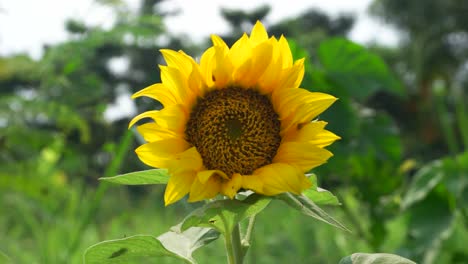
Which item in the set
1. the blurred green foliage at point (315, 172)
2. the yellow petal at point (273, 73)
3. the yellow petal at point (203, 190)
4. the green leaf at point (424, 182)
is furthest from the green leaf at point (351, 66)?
the yellow petal at point (203, 190)

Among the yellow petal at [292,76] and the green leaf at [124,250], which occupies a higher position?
the yellow petal at [292,76]

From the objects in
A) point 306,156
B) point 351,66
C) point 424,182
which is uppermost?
point 306,156

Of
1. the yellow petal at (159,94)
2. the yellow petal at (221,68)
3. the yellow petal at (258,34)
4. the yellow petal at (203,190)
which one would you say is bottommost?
the yellow petal at (203,190)

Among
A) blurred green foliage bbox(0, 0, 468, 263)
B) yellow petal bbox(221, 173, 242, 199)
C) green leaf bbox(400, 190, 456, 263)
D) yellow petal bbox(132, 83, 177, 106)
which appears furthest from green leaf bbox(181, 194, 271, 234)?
green leaf bbox(400, 190, 456, 263)

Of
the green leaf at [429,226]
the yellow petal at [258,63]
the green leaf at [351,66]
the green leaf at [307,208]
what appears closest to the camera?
the green leaf at [307,208]

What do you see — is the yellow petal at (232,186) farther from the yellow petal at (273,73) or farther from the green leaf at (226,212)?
the yellow petal at (273,73)

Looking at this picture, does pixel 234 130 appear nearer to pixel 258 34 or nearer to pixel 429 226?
pixel 258 34

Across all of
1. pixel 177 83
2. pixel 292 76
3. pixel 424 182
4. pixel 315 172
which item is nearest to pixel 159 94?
pixel 177 83

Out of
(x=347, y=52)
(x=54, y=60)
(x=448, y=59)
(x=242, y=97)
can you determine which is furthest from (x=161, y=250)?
(x=448, y=59)
